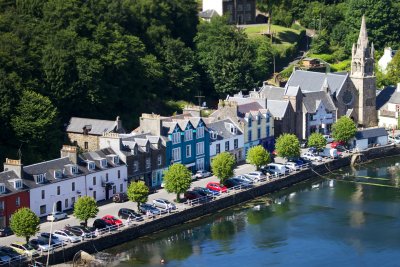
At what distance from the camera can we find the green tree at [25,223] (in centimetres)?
6919

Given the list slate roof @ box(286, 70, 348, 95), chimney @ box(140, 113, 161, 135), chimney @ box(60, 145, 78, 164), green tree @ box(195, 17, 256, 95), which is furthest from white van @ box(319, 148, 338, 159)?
chimney @ box(60, 145, 78, 164)

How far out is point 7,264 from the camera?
219 feet

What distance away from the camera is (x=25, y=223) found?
69188 millimetres

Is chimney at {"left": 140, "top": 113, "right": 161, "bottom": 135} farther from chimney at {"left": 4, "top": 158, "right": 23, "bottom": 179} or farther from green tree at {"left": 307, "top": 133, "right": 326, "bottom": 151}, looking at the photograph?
green tree at {"left": 307, "top": 133, "right": 326, "bottom": 151}

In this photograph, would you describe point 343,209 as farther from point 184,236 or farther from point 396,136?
point 396,136

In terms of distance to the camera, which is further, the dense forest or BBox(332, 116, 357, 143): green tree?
BBox(332, 116, 357, 143): green tree

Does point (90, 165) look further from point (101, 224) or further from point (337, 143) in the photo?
point (337, 143)

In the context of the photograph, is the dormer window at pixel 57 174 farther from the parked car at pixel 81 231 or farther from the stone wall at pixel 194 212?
the stone wall at pixel 194 212

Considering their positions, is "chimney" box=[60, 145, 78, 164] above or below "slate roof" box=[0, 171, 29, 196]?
above

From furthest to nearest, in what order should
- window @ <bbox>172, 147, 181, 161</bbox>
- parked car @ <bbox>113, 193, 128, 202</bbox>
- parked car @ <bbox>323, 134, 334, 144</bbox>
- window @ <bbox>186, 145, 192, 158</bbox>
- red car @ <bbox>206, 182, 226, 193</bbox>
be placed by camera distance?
parked car @ <bbox>323, 134, 334, 144</bbox>, window @ <bbox>186, 145, 192, 158</bbox>, window @ <bbox>172, 147, 181, 161</bbox>, red car @ <bbox>206, 182, 226, 193</bbox>, parked car @ <bbox>113, 193, 128, 202</bbox>

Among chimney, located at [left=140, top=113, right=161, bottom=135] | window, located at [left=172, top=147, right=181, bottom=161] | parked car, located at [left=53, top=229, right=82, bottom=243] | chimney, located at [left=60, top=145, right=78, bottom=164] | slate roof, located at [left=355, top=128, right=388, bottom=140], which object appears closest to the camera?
parked car, located at [left=53, top=229, right=82, bottom=243]

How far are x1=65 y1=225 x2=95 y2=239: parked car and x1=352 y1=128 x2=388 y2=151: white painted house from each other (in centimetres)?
3660

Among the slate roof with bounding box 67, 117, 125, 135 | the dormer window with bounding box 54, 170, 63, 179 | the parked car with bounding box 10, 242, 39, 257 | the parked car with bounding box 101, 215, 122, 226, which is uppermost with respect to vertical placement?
the slate roof with bounding box 67, 117, 125, 135

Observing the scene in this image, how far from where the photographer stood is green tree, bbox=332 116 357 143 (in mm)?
100438
